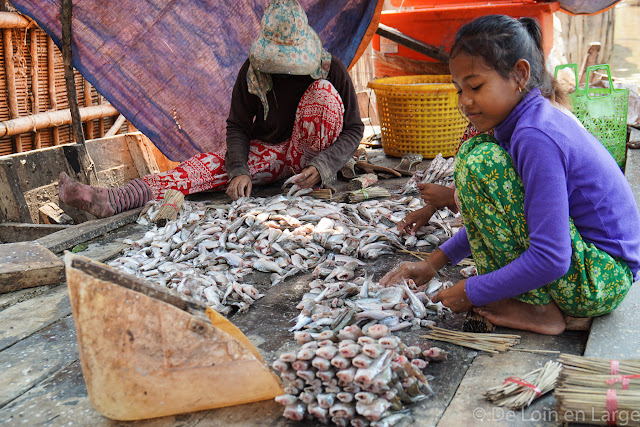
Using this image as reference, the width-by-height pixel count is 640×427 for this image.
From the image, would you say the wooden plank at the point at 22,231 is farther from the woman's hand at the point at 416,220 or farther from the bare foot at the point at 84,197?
the woman's hand at the point at 416,220

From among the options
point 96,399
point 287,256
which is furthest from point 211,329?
point 287,256

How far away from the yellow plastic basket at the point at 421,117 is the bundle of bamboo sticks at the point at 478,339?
9.73ft

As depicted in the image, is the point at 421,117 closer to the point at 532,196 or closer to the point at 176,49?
the point at 176,49

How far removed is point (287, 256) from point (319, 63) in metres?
1.55

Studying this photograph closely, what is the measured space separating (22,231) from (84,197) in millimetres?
701

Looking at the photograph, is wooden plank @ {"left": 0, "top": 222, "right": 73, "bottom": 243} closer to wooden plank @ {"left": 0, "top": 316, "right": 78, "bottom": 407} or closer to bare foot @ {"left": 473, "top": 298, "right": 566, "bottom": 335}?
wooden plank @ {"left": 0, "top": 316, "right": 78, "bottom": 407}

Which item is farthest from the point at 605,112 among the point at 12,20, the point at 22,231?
the point at 12,20

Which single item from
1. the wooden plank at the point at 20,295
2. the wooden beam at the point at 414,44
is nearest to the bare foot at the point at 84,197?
the wooden plank at the point at 20,295

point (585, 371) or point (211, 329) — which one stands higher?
point (211, 329)

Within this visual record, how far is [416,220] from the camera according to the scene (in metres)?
2.97

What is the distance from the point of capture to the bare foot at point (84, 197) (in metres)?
3.54

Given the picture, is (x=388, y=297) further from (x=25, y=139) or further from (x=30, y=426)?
(x=25, y=139)

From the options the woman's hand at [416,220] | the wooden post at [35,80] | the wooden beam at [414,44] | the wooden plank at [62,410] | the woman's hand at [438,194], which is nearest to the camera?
the wooden plank at [62,410]

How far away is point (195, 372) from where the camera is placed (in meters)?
1.61
